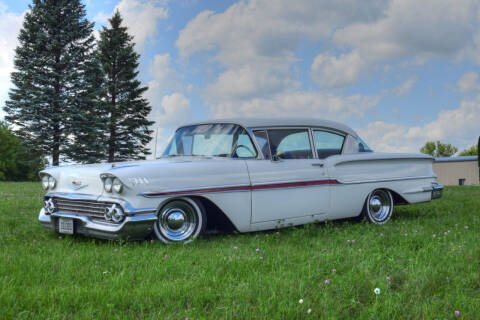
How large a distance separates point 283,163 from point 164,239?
1.91 m

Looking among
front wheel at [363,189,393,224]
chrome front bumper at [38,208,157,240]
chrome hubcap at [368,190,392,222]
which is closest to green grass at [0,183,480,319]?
chrome front bumper at [38,208,157,240]

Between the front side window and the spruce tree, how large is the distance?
25.3m

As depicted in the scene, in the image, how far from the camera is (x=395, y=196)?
760 cm

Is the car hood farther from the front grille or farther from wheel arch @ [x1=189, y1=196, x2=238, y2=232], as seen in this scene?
wheel arch @ [x1=189, y1=196, x2=238, y2=232]

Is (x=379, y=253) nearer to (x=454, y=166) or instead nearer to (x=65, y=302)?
(x=65, y=302)

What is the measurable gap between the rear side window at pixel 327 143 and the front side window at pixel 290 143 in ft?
0.61

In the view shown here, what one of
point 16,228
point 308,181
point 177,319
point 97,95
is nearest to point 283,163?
point 308,181

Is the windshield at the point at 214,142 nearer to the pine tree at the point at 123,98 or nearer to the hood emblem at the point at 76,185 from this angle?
the hood emblem at the point at 76,185

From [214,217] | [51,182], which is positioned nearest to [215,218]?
[214,217]

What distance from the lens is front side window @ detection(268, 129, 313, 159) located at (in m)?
6.10

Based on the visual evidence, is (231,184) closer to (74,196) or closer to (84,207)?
(84,207)

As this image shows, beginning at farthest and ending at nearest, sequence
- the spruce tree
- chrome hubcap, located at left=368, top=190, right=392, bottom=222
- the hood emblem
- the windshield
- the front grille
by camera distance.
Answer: the spruce tree
chrome hubcap, located at left=368, top=190, right=392, bottom=222
the windshield
the hood emblem
the front grille

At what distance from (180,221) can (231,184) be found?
2.48 feet

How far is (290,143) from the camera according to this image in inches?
249
